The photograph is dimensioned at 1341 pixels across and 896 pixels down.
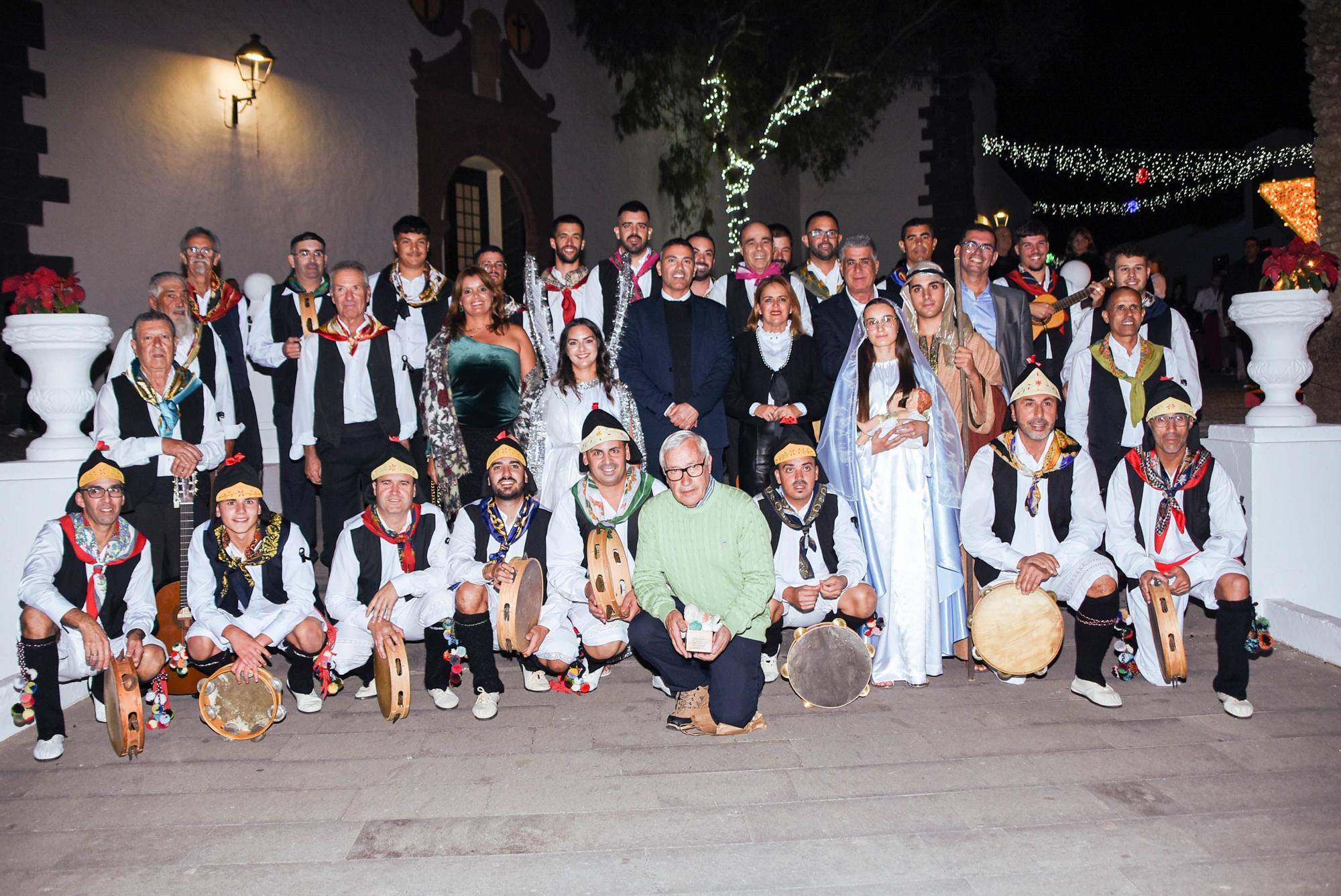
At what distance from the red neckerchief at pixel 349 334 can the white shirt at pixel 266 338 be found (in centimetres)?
43

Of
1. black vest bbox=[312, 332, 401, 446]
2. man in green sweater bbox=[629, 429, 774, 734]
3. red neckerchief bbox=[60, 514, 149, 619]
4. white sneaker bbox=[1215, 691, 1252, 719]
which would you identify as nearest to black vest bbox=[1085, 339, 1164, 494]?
white sneaker bbox=[1215, 691, 1252, 719]

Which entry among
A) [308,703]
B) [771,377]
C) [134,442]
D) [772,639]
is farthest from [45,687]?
[771,377]

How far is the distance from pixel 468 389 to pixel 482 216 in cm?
691

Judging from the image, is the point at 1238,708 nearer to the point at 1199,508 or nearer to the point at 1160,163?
the point at 1199,508

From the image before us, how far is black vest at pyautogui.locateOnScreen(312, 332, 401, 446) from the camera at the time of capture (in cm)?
527

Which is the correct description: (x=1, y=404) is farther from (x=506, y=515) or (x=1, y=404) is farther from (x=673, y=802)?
(x=673, y=802)

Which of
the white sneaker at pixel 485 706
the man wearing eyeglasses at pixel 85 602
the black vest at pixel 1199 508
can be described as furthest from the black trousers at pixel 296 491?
the black vest at pixel 1199 508

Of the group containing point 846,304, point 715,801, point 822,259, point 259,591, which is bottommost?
point 715,801

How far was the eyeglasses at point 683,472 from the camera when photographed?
414 cm

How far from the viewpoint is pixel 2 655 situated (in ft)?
15.5

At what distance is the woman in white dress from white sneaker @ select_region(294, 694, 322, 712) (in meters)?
1.40

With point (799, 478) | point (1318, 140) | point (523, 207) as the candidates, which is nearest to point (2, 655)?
point (799, 478)

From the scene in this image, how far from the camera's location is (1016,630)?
428 centimetres

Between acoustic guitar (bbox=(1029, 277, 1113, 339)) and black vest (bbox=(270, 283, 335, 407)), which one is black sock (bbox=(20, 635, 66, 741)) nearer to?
black vest (bbox=(270, 283, 335, 407))
